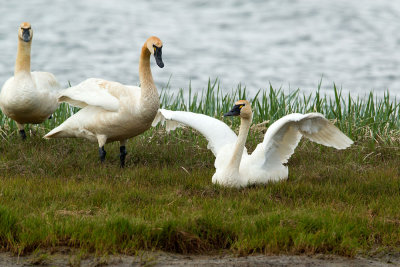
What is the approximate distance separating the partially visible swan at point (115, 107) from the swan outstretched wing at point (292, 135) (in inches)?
56.5

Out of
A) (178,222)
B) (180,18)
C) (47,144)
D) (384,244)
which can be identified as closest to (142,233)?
(178,222)

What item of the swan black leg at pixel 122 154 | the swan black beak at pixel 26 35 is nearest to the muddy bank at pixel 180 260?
the swan black leg at pixel 122 154

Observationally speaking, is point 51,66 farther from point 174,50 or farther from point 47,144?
point 47,144

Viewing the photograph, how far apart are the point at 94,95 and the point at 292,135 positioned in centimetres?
237

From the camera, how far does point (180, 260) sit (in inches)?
192

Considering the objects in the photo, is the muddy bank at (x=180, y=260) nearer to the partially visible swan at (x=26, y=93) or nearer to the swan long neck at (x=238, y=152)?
the swan long neck at (x=238, y=152)

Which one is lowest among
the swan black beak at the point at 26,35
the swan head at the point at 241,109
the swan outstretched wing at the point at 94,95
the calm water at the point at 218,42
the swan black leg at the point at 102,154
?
the swan black leg at the point at 102,154

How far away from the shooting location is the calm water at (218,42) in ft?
76.0

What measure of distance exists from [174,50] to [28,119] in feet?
64.7

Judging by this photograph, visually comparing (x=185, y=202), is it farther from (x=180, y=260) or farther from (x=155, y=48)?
(x=155, y=48)

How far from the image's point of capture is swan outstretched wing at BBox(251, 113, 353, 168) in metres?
6.62

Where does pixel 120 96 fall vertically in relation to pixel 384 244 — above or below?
above

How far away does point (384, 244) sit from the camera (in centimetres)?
530

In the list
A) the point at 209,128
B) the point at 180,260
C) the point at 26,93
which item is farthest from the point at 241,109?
the point at 26,93
